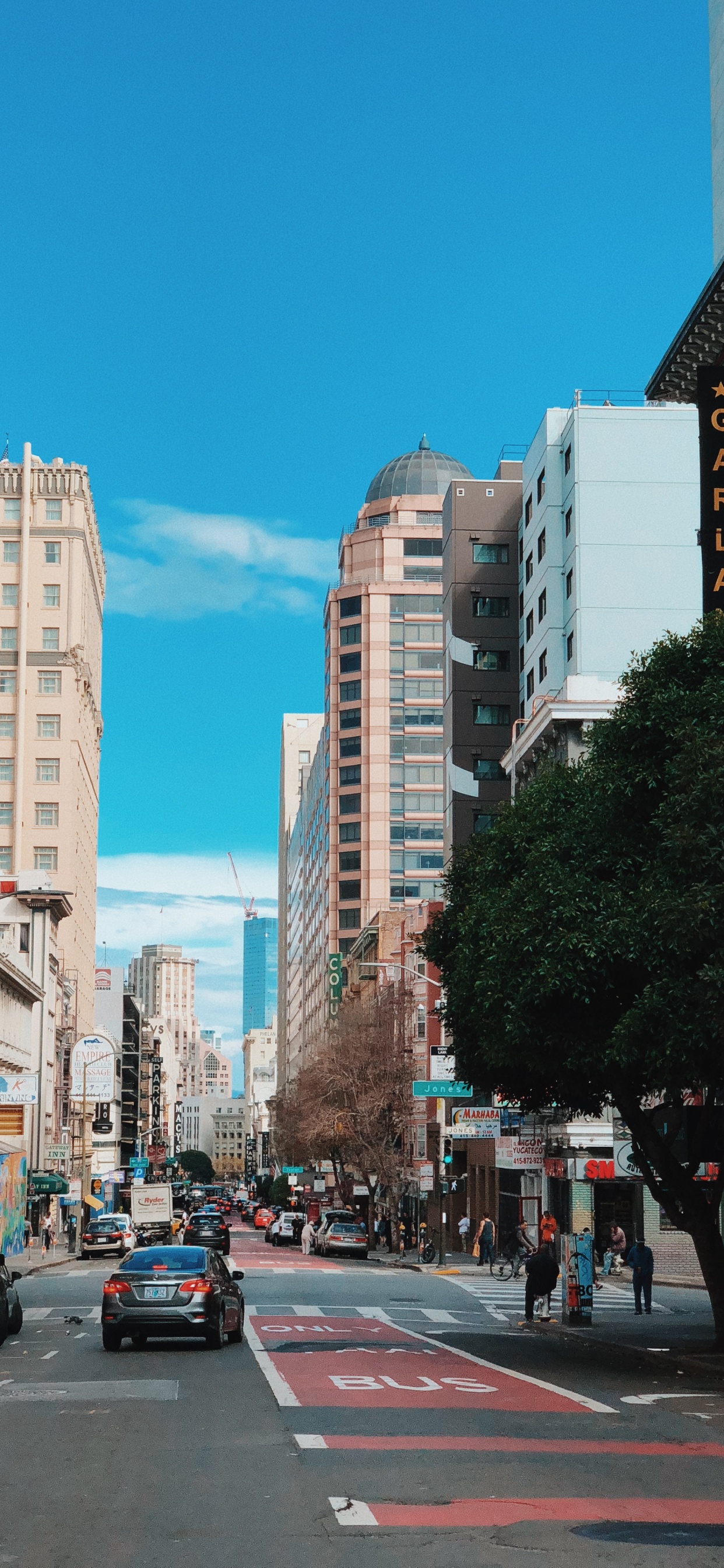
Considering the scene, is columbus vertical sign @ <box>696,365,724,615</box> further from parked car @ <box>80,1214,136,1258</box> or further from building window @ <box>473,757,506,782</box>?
building window @ <box>473,757,506,782</box>

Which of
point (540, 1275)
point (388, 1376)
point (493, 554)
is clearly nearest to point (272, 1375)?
point (388, 1376)

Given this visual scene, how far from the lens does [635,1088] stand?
2508 centimetres

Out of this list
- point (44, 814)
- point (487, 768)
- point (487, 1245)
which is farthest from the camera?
point (44, 814)

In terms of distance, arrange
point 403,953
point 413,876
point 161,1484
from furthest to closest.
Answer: point 413,876 → point 403,953 → point 161,1484

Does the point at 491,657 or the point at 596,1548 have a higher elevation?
the point at 491,657

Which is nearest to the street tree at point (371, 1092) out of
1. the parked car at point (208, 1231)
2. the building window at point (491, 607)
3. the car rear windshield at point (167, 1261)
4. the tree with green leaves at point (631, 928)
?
the parked car at point (208, 1231)

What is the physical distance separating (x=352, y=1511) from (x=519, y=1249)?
41.2 meters

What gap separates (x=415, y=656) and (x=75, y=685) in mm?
25789

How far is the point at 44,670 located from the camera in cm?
11562

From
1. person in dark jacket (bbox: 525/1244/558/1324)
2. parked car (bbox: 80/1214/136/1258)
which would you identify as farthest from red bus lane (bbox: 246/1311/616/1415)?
parked car (bbox: 80/1214/136/1258)

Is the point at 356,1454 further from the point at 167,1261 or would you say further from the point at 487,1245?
the point at 487,1245

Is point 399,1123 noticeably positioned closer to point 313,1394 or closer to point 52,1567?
point 313,1394

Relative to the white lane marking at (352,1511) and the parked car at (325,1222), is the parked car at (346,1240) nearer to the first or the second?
the parked car at (325,1222)

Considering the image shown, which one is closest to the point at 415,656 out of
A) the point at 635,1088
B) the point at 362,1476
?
the point at 635,1088
